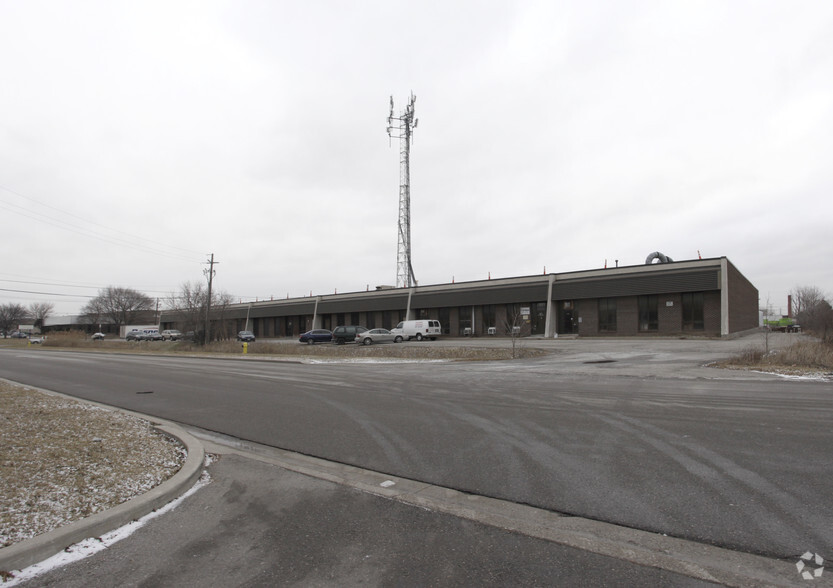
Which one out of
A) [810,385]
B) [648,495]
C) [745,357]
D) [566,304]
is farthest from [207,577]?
[566,304]

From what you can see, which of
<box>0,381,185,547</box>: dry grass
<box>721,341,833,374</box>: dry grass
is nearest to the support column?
<box>721,341,833,374</box>: dry grass

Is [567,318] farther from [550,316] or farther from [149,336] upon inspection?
[149,336]

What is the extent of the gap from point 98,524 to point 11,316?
163 m

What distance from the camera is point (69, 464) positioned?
17.4 feet

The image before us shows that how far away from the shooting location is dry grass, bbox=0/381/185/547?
407cm

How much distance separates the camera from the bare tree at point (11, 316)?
407 feet

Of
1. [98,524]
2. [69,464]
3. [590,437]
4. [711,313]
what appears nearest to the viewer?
[98,524]

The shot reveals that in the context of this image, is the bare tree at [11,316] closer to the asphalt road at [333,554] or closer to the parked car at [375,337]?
the parked car at [375,337]

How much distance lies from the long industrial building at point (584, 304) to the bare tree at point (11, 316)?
11593cm

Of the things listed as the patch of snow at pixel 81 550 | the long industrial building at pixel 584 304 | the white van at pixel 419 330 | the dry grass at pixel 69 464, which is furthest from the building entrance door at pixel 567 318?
the patch of snow at pixel 81 550

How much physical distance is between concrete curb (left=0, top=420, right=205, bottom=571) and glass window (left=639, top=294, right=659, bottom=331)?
38.0m

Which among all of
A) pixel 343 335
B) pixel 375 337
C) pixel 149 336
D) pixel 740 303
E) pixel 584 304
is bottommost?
pixel 149 336

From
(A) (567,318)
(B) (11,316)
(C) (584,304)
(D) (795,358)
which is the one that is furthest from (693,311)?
(B) (11,316)

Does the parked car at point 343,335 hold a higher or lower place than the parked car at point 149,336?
higher
